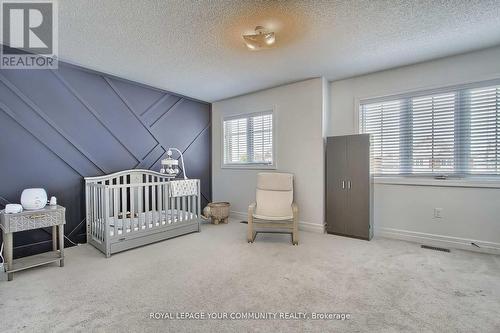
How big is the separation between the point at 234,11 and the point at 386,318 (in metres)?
2.70

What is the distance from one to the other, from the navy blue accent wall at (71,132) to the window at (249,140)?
1.19m

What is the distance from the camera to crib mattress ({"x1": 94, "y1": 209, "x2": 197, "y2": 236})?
9.57 ft

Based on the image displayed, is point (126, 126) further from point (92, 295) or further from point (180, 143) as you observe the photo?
point (92, 295)

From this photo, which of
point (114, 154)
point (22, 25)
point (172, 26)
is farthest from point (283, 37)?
point (114, 154)

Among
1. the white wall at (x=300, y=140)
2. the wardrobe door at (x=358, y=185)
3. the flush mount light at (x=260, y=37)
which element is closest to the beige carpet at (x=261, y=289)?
the wardrobe door at (x=358, y=185)

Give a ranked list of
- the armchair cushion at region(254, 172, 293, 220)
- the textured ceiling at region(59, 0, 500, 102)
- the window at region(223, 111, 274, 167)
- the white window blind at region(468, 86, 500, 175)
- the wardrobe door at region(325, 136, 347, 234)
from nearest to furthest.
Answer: the textured ceiling at region(59, 0, 500, 102), the white window blind at region(468, 86, 500, 175), the wardrobe door at region(325, 136, 347, 234), the armchair cushion at region(254, 172, 293, 220), the window at region(223, 111, 274, 167)

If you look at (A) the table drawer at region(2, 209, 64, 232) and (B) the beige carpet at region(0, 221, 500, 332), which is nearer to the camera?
(B) the beige carpet at region(0, 221, 500, 332)

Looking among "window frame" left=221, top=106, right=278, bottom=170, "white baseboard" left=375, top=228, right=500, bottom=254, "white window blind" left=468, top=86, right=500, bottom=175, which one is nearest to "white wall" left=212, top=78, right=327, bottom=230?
"window frame" left=221, top=106, right=278, bottom=170

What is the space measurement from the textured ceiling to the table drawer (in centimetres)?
185

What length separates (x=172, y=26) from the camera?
2.30m

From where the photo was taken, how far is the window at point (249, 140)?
4383 millimetres

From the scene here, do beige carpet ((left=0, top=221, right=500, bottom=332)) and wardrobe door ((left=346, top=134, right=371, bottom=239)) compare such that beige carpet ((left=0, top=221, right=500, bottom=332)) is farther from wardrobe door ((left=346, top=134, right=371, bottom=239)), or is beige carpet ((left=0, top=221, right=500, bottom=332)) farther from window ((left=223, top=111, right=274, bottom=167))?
window ((left=223, top=111, right=274, bottom=167))

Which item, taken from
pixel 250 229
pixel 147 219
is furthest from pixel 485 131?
pixel 147 219

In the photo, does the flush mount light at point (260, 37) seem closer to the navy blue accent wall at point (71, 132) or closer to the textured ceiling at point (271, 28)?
the textured ceiling at point (271, 28)
